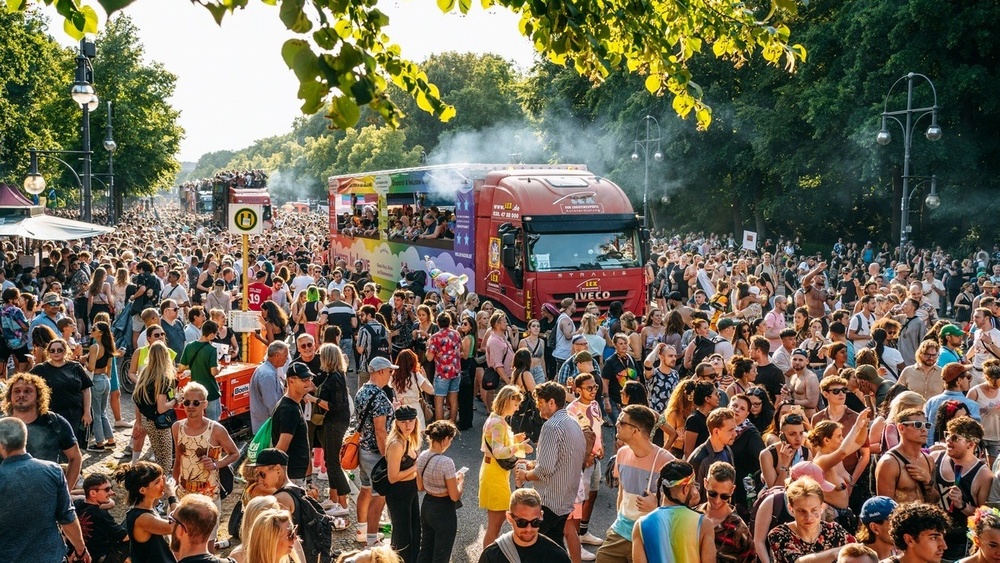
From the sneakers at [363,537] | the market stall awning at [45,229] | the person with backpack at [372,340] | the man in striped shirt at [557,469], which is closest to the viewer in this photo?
the man in striped shirt at [557,469]

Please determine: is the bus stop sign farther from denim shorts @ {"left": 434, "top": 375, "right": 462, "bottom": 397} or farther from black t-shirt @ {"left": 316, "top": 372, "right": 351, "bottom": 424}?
black t-shirt @ {"left": 316, "top": 372, "right": 351, "bottom": 424}

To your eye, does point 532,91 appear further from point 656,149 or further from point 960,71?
point 960,71

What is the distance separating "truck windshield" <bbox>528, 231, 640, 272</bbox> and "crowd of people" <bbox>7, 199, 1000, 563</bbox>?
3630mm

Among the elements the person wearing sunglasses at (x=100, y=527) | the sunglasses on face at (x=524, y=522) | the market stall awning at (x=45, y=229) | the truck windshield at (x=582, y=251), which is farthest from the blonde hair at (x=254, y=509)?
the market stall awning at (x=45, y=229)

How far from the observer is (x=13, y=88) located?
38.0m

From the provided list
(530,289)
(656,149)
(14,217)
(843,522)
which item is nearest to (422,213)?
(530,289)

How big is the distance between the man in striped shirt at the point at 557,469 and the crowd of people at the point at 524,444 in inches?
0.6

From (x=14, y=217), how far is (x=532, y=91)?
108ft

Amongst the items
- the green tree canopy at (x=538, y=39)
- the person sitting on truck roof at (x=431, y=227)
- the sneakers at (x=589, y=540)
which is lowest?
the sneakers at (x=589, y=540)

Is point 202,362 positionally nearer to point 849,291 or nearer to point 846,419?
point 846,419

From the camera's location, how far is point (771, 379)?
938cm

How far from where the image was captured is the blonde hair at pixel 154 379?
29.2 ft

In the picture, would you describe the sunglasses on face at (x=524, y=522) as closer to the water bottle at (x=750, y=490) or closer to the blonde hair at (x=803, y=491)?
the blonde hair at (x=803, y=491)

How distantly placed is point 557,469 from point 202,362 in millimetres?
4494
